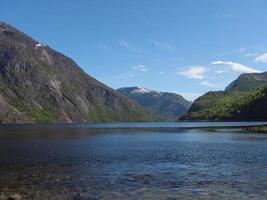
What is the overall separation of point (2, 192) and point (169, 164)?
32888mm

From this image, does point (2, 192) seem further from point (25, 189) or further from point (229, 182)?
point (229, 182)

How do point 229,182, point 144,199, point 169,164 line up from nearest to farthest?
point 144,199 < point 229,182 < point 169,164

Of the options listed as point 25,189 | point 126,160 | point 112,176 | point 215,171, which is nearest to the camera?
point 25,189

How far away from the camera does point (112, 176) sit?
185ft

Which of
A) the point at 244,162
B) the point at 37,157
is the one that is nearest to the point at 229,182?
the point at 244,162

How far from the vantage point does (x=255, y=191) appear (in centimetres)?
4394

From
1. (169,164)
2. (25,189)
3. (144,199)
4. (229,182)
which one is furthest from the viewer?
(169,164)

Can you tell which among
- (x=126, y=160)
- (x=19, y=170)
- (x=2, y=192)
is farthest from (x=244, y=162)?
(x=2, y=192)

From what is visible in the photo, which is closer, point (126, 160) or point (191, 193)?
point (191, 193)

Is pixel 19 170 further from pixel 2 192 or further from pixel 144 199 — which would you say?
pixel 144 199

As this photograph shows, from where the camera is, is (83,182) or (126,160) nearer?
(83,182)

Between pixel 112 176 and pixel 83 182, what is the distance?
238 inches

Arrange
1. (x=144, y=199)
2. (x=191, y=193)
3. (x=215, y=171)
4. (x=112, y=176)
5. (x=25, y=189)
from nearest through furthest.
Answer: (x=144, y=199) → (x=191, y=193) → (x=25, y=189) → (x=112, y=176) → (x=215, y=171)

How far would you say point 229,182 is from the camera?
49.9 metres
